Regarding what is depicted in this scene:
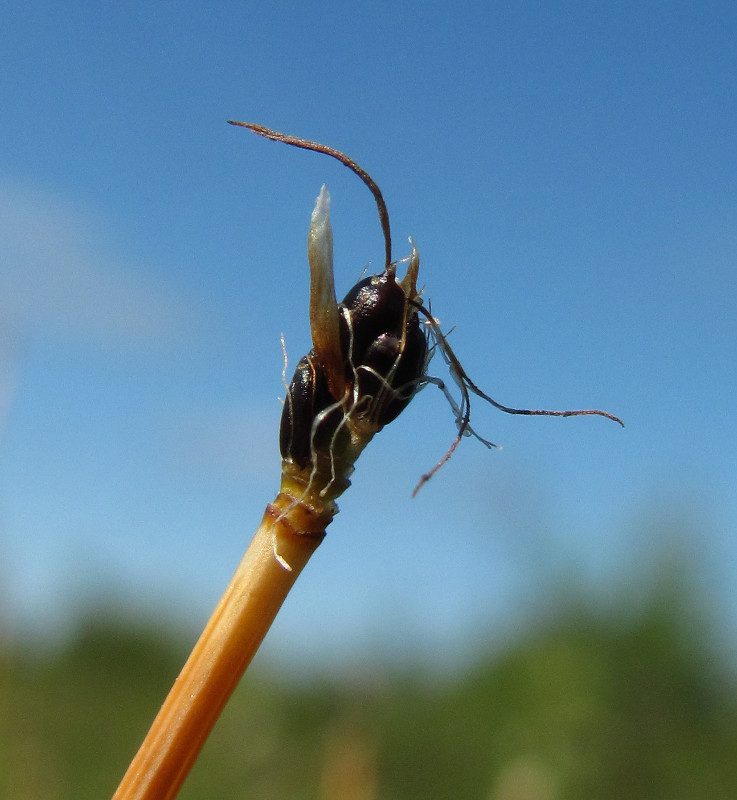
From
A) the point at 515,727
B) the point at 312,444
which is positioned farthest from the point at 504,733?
the point at 312,444

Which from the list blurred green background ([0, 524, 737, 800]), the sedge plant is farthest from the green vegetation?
the sedge plant

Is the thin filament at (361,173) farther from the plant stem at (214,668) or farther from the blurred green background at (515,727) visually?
the blurred green background at (515,727)

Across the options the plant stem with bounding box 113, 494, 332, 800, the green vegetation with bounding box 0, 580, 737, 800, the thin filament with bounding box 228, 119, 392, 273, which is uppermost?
the thin filament with bounding box 228, 119, 392, 273

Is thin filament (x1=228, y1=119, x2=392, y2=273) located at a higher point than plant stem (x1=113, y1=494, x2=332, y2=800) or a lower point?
higher

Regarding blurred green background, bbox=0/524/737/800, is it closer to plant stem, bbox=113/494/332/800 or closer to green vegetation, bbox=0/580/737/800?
green vegetation, bbox=0/580/737/800

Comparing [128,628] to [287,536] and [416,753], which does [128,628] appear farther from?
[287,536]

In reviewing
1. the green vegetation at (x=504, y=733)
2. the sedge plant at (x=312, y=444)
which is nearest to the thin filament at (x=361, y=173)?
the sedge plant at (x=312, y=444)
